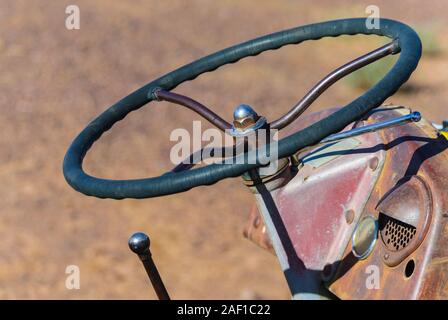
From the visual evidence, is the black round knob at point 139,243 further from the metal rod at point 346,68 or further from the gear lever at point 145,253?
the metal rod at point 346,68

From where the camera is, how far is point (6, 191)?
6926 mm

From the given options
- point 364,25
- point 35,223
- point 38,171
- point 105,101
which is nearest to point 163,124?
point 105,101

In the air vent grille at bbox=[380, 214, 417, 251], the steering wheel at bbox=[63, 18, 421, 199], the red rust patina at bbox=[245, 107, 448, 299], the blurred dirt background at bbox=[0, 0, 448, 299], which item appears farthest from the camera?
the blurred dirt background at bbox=[0, 0, 448, 299]

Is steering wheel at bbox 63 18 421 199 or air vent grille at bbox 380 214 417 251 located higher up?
steering wheel at bbox 63 18 421 199

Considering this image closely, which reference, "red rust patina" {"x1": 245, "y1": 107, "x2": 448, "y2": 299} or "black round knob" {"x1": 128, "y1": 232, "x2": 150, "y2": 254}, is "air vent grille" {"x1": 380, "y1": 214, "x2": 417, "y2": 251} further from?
"black round knob" {"x1": 128, "y1": 232, "x2": 150, "y2": 254}

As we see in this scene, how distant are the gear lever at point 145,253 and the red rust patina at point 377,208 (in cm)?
42

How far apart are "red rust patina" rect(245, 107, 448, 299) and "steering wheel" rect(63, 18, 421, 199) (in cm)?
27

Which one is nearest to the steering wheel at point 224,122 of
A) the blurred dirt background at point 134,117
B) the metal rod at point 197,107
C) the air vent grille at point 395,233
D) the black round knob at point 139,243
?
the metal rod at point 197,107

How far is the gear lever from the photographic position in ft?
7.50

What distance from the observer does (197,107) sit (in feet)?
8.00

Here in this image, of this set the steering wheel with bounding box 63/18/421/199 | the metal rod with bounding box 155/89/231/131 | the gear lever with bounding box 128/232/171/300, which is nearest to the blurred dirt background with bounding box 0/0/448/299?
the steering wheel with bounding box 63/18/421/199

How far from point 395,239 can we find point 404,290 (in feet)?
0.60

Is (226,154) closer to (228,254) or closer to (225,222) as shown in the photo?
(228,254)

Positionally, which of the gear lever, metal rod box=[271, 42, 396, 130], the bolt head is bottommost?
the gear lever
